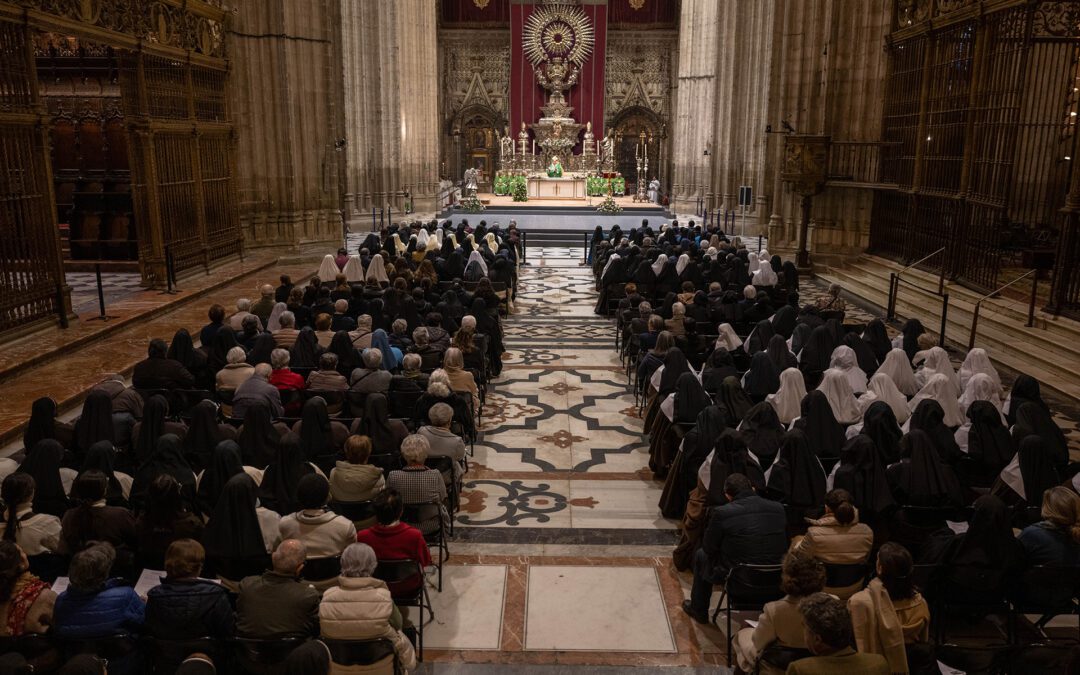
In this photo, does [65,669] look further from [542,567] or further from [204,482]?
[542,567]

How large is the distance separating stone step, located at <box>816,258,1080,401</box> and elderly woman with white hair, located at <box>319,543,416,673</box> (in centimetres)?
918

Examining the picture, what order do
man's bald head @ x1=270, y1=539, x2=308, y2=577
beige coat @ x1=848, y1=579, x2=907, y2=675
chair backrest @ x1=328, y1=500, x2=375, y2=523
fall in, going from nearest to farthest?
beige coat @ x1=848, y1=579, x2=907, y2=675
man's bald head @ x1=270, y1=539, x2=308, y2=577
chair backrest @ x1=328, y1=500, x2=375, y2=523

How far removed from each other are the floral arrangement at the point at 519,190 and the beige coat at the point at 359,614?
32834 mm

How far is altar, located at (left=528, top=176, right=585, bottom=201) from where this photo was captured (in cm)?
3853

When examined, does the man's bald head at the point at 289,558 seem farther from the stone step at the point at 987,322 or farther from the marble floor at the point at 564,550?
the stone step at the point at 987,322

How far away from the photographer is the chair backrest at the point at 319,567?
5277 millimetres

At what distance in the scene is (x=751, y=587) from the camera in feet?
17.5

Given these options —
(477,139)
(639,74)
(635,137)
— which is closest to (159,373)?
(477,139)

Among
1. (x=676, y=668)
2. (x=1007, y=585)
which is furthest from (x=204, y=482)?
(x=1007, y=585)

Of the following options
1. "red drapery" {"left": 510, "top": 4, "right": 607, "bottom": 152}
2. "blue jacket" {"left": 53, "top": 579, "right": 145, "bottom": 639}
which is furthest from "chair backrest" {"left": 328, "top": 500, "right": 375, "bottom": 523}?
"red drapery" {"left": 510, "top": 4, "right": 607, "bottom": 152}

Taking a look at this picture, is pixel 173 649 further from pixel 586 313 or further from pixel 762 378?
pixel 586 313

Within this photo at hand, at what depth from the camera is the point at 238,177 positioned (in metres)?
20.0

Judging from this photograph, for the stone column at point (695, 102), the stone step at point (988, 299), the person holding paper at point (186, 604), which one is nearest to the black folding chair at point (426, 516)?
the person holding paper at point (186, 604)

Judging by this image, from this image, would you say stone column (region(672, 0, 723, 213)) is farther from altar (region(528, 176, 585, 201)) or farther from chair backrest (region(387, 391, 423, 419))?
chair backrest (region(387, 391, 423, 419))
